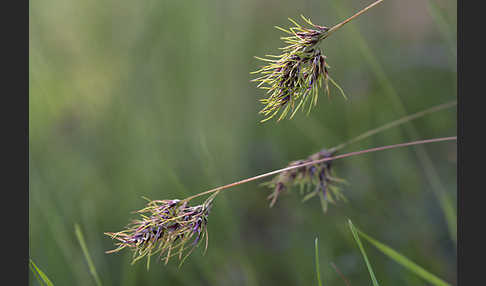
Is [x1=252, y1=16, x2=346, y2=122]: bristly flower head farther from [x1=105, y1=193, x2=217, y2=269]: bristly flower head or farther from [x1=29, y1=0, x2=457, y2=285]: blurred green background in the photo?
[x1=29, y1=0, x2=457, y2=285]: blurred green background

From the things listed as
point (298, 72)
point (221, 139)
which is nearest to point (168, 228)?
point (298, 72)

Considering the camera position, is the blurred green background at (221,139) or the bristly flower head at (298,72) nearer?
the bristly flower head at (298,72)

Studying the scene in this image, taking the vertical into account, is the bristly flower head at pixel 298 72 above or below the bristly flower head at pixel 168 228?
above

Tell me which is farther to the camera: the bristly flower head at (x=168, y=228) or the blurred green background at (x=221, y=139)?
the blurred green background at (x=221, y=139)

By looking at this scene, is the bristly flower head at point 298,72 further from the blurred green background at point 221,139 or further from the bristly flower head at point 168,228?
the blurred green background at point 221,139

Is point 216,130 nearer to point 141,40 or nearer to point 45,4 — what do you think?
point 141,40

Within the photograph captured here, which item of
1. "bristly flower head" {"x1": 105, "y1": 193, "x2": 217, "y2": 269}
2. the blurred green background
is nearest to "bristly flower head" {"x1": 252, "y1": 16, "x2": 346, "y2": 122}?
"bristly flower head" {"x1": 105, "y1": 193, "x2": 217, "y2": 269}

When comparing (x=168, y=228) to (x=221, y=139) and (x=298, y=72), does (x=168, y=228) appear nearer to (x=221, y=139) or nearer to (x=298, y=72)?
(x=298, y=72)

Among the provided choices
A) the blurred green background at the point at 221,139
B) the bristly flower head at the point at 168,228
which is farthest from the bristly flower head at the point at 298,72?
the blurred green background at the point at 221,139

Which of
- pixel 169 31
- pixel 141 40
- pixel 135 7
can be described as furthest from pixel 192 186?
pixel 135 7
